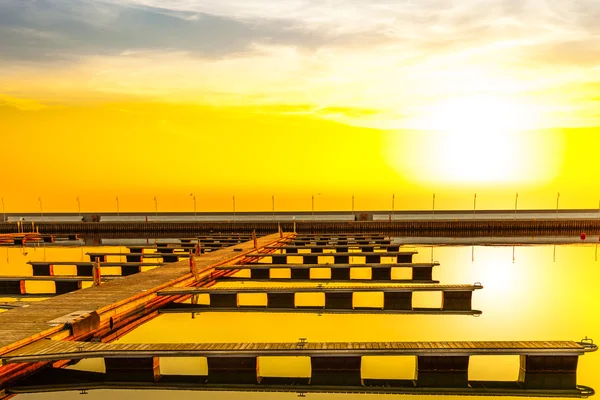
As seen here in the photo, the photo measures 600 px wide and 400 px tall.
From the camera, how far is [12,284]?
21406mm

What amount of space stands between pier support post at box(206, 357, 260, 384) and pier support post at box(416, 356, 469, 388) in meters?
4.07

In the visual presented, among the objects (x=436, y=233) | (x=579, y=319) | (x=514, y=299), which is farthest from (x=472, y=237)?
(x=579, y=319)

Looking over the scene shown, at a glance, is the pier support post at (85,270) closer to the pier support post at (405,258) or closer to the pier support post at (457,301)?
the pier support post at (405,258)

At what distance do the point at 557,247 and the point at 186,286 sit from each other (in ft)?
121

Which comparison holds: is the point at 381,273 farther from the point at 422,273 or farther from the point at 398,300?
the point at 398,300

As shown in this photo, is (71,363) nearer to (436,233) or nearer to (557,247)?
(557,247)

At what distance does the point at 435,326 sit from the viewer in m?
17.9

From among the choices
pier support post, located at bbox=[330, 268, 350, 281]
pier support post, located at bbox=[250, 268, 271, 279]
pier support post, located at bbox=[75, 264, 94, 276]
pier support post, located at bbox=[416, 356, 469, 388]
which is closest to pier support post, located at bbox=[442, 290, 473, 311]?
pier support post, located at bbox=[330, 268, 350, 281]

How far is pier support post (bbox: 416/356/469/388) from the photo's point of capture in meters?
11.6

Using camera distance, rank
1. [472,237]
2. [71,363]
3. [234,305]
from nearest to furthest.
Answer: [71,363]
[234,305]
[472,237]

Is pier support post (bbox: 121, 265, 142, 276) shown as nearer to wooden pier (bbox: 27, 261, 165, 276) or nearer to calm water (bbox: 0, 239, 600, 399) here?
wooden pier (bbox: 27, 261, 165, 276)

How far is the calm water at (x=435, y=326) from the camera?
513 inches

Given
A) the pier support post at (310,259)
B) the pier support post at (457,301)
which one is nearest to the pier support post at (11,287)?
the pier support post at (310,259)

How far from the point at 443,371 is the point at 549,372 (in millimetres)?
2579
